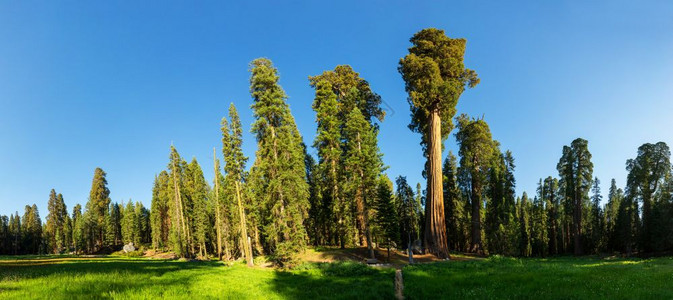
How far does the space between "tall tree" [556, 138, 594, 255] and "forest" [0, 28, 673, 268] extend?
0.54 ft

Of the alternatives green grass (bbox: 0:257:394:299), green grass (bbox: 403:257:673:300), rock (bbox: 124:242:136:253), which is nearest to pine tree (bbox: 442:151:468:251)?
green grass (bbox: 403:257:673:300)

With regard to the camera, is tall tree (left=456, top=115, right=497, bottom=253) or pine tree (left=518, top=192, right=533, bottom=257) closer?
tall tree (left=456, top=115, right=497, bottom=253)

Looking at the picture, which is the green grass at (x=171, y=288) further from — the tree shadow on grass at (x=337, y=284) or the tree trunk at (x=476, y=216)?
the tree trunk at (x=476, y=216)

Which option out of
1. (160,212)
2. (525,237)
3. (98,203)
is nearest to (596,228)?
(525,237)

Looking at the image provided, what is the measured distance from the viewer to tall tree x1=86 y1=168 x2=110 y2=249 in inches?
2960

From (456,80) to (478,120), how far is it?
602 inches

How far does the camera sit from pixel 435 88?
31531 mm

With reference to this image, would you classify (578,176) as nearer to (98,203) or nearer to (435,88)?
(435,88)

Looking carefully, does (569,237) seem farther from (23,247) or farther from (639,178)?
(23,247)

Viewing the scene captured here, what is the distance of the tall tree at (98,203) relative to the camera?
7519 cm

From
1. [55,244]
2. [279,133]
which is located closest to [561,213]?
[279,133]

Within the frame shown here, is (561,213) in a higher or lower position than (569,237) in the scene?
higher

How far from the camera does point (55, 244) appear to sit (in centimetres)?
8381

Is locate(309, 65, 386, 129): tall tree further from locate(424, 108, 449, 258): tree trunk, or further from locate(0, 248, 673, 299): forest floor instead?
locate(0, 248, 673, 299): forest floor
